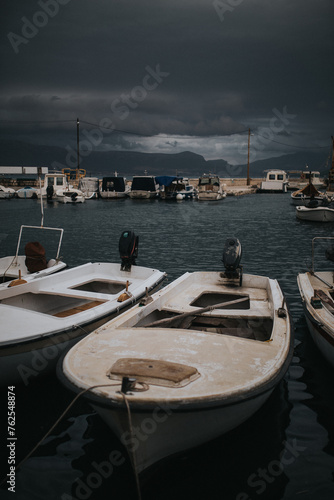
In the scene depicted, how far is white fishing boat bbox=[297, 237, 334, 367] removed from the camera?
7.23 metres

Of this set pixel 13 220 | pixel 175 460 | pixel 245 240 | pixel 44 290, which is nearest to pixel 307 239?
pixel 245 240

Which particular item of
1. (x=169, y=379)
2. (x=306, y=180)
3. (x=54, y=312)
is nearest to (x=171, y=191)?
(x=306, y=180)

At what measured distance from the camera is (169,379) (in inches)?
185

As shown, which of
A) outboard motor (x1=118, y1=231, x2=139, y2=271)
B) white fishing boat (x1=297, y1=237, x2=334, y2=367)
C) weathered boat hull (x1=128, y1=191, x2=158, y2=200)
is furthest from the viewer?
weathered boat hull (x1=128, y1=191, x2=158, y2=200)

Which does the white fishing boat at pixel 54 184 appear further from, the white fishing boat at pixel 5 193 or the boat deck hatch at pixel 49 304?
the boat deck hatch at pixel 49 304

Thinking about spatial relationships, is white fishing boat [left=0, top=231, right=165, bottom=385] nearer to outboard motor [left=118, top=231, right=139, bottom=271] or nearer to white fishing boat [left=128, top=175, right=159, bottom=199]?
outboard motor [left=118, top=231, right=139, bottom=271]

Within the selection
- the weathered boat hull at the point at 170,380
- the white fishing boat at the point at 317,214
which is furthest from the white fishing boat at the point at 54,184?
the weathered boat hull at the point at 170,380

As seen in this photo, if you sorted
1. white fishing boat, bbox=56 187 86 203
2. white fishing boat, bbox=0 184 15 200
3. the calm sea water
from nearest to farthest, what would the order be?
the calm sea water, white fishing boat, bbox=56 187 86 203, white fishing boat, bbox=0 184 15 200

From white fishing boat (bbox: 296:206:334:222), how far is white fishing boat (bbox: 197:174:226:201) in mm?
25489

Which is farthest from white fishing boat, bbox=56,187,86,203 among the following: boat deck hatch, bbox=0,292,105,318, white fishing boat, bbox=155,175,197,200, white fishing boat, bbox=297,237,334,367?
white fishing boat, bbox=297,237,334,367

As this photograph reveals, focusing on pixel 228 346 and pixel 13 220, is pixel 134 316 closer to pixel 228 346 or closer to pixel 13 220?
pixel 228 346

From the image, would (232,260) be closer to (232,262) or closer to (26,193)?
(232,262)

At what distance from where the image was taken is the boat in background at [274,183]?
77.3m

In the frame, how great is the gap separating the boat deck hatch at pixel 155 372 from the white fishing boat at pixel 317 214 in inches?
1184
